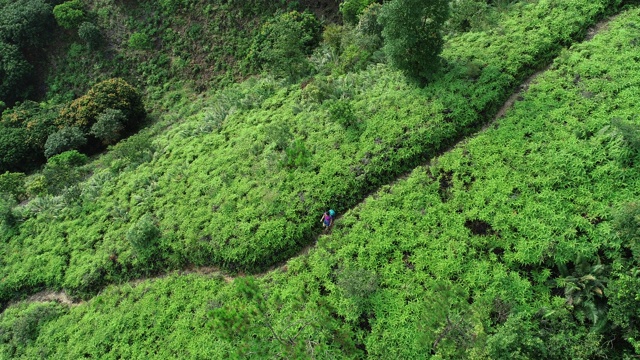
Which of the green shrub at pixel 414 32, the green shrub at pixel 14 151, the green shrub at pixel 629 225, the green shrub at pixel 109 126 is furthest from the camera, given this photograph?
the green shrub at pixel 14 151

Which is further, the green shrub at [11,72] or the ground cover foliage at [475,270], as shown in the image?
the green shrub at [11,72]

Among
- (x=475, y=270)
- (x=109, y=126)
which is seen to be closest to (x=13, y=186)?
(x=109, y=126)

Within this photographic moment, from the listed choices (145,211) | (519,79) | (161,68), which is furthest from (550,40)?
(161,68)

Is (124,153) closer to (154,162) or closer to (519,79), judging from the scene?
(154,162)

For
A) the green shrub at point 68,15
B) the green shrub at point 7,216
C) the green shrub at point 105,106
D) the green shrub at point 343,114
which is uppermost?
the green shrub at point 68,15

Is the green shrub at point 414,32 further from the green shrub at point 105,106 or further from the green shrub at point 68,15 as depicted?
the green shrub at point 68,15

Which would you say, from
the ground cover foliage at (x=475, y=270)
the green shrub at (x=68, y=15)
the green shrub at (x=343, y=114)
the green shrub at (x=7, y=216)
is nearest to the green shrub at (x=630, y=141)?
the ground cover foliage at (x=475, y=270)

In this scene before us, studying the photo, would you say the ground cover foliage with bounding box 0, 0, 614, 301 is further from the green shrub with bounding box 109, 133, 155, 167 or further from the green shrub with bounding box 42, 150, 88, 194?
the green shrub with bounding box 42, 150, 88, 194
